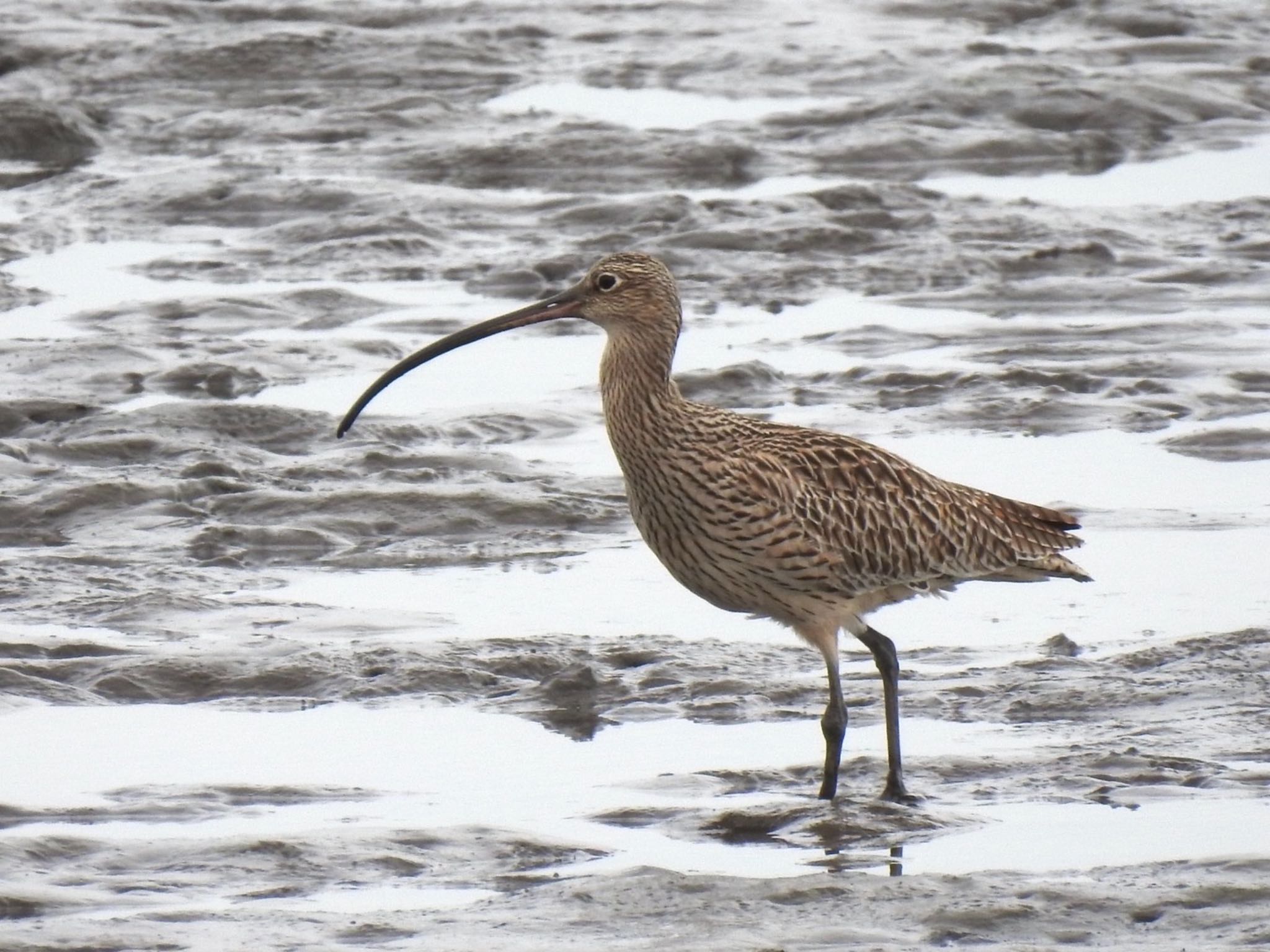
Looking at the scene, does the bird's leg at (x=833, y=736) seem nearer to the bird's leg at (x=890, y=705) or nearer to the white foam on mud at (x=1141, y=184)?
the bird's leg at (x=890, y=705)

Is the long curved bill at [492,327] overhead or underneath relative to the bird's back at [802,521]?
overhead

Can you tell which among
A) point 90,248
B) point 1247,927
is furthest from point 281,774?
point 90,248

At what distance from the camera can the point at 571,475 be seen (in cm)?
945

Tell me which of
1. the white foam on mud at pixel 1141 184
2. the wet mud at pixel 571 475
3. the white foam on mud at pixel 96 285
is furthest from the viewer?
the white foam on mud at pixel 1141 184

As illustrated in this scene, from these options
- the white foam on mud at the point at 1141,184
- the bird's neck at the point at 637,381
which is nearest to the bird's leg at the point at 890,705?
the bird's neck at the point at 637,381

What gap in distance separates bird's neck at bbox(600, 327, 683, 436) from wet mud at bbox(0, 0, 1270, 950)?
2.53 ft

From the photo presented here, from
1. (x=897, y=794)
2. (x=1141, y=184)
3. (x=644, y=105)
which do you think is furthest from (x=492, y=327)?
(x=644, y=105)

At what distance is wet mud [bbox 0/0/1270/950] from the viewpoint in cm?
588

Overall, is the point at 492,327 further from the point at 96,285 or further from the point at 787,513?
the point at 96,285

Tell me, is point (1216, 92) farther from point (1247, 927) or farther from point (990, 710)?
point (1247, 927)

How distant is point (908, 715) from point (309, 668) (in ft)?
5.67

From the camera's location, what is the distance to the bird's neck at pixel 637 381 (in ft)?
23.3

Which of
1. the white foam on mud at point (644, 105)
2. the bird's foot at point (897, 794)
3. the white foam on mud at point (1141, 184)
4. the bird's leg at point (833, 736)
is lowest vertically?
the bird's foot at point (897, 794)

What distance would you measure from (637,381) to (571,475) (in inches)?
90.3
